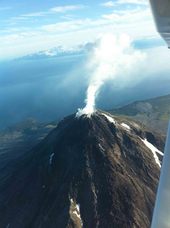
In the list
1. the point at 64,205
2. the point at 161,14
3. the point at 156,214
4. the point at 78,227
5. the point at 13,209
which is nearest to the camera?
the point at 161,14

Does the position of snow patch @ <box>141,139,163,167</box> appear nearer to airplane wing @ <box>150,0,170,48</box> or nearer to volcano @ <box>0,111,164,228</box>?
volcano @ <box>0,111,164,228</box>

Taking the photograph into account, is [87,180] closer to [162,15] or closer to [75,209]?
[75,209]

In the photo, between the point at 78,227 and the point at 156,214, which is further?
the point at 78,227

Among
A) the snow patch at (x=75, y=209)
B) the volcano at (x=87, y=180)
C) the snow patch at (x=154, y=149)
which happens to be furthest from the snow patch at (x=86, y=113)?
the snow patch at (x=75, y=209)

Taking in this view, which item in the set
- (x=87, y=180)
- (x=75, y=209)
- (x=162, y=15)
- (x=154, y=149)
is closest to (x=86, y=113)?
(x=154, y=149)

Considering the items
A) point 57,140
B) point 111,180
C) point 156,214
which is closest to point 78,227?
point 111,180

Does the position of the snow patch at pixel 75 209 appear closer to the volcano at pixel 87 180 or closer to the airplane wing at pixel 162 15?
the volcano at pixel 87 180

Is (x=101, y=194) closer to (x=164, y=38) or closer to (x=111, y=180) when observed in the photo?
(x=111, y=180)

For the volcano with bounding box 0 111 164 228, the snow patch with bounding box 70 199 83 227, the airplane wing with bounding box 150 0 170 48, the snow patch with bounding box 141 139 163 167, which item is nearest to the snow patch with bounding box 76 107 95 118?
the volcano with bounding box 0 111 164 228
